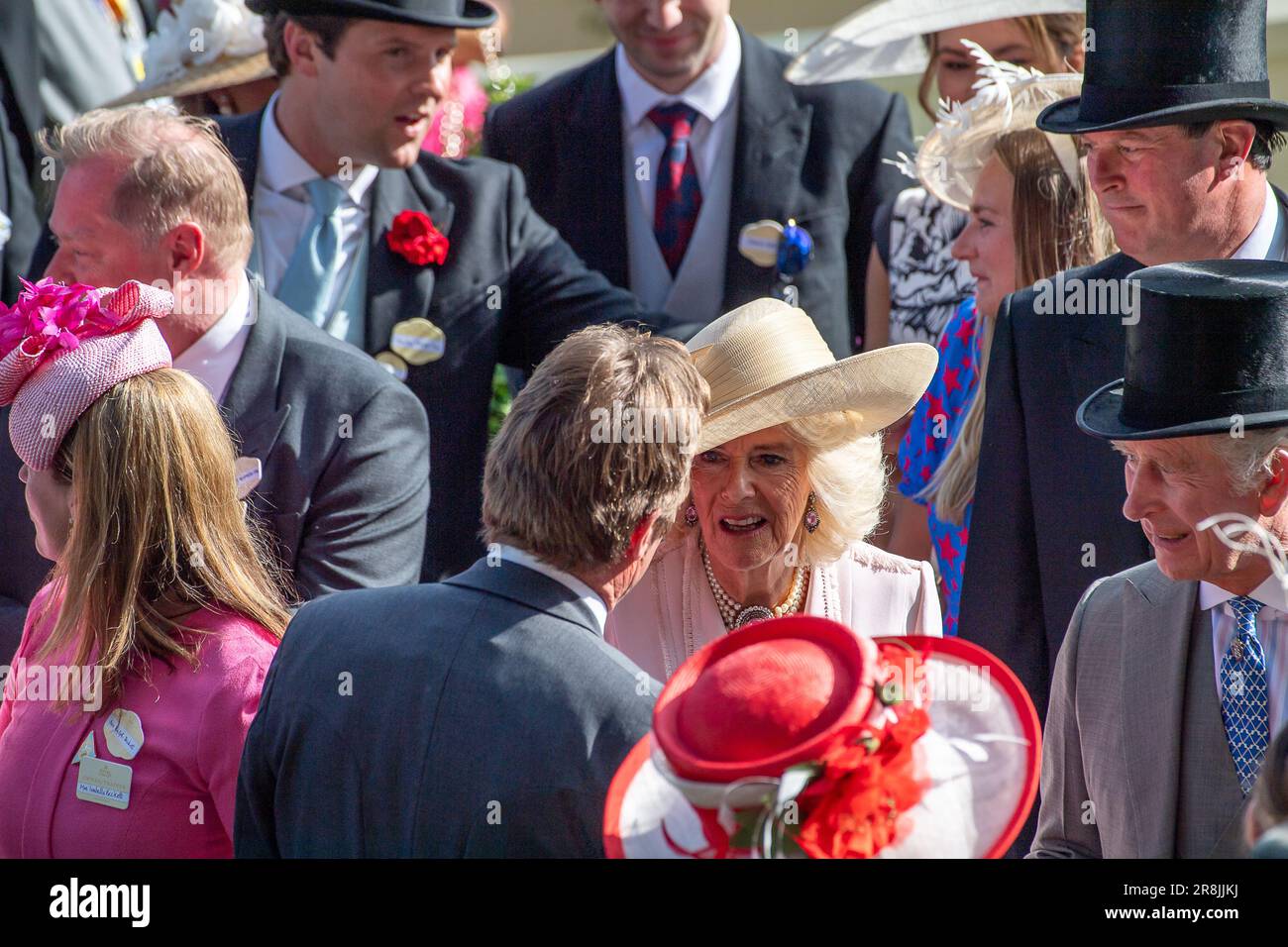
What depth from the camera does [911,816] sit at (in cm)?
193

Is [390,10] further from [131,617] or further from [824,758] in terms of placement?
[824,758]

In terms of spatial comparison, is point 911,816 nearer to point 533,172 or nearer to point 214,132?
point 214,132

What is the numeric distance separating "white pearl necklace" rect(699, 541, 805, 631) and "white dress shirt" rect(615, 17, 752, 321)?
143cm

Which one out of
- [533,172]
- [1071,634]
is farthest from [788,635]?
[533,172]

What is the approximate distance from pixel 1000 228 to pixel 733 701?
2209 mm

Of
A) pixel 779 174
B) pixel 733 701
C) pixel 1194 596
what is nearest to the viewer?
pixel 733 701

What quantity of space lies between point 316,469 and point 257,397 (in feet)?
0.65

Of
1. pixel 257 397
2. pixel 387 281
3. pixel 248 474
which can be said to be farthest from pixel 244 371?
pixel 387 281

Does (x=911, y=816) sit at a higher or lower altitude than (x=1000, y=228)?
lower

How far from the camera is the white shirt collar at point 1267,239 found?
329cm

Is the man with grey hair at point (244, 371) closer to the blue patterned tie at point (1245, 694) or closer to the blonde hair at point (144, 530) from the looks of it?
the blonde hair at point (144, 530)

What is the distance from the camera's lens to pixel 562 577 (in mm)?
2379

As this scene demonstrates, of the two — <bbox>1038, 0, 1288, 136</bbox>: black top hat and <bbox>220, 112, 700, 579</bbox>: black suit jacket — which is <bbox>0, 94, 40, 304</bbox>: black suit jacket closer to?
<bbox>220, 112, 700, 579</bbox>: black suit jacket

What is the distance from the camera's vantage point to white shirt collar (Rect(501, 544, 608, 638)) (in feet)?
7.79
